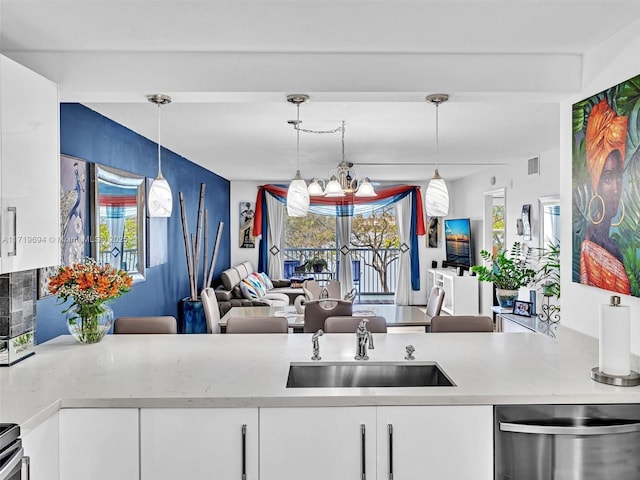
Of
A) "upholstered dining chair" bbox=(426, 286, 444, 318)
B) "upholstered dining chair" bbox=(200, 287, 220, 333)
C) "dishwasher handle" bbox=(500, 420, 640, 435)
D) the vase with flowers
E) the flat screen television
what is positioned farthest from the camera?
→ the flat screen television

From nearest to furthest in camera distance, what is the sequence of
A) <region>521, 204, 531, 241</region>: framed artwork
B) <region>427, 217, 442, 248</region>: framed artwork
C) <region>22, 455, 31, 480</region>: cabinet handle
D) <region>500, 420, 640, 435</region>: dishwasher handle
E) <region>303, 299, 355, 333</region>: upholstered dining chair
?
<region>22, 455, 31, 480</region>: cabinet handle
<region>500, 420, 640, 435</region>: dishwasher handle
<region>303, 299, 355, 333</region>: upholstered dining chair
<region>521, 204, 531, 241</region>: framed artwork
<region>427, 217, 442, 248</region>: framed artwork

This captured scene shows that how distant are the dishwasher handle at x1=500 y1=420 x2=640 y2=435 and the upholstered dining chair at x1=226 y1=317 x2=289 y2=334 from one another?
1619mm

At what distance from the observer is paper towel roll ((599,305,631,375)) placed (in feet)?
6.43

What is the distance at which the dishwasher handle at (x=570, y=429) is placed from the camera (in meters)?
1.86

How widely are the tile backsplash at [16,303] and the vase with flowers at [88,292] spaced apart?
5.2 inches

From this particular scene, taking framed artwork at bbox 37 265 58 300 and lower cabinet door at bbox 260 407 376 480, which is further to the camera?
framed artwork at bbox 37 265 58 300

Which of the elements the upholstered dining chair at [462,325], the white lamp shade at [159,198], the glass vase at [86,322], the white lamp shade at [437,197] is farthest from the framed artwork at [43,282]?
the upholstered dining chair at [462,325]

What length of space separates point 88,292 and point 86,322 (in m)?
0.20

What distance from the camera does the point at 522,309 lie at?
5.17 meters

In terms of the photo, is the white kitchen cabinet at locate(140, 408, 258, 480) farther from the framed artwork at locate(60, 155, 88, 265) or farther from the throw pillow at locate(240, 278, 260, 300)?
the throw pillow at locate(240, 278, 260, 300)

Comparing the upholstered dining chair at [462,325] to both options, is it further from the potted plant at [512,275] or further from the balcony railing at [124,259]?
the potted plant at [512,275]

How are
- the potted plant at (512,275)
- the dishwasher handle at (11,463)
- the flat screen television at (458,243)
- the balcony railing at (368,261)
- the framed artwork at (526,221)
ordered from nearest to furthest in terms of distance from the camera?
the dishwasher handle at (11,463), the potted plant at (512,275), the framed artwork at (526,221), the flat screen television at (458,243), the balcony railing at (368,261)

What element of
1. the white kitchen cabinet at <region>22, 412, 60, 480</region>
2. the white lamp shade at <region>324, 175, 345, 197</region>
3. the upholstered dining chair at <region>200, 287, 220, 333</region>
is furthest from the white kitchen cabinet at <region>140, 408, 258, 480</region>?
the white lamp shade at <region>324, 175, 345, 197</region>

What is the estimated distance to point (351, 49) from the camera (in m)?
2.42
